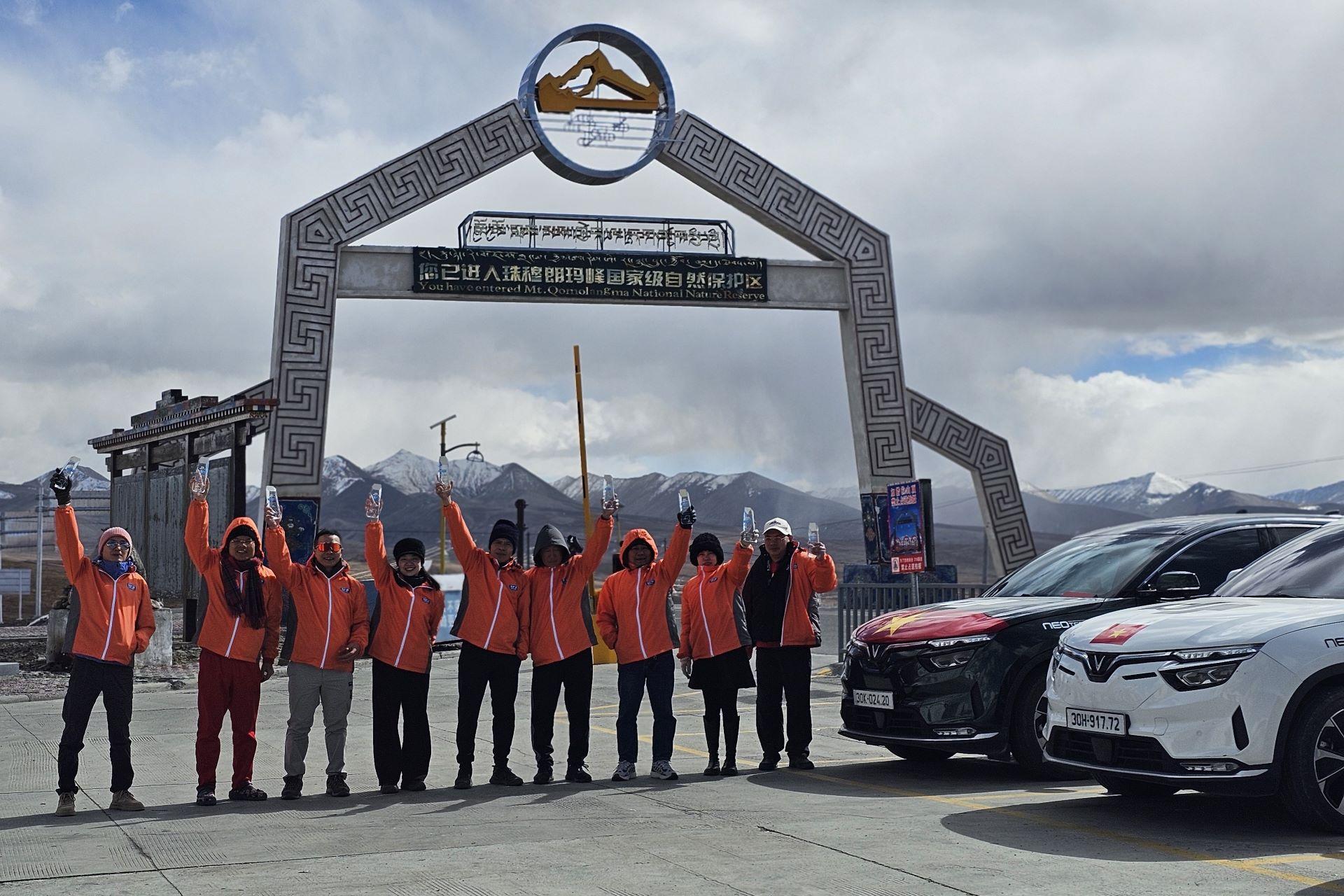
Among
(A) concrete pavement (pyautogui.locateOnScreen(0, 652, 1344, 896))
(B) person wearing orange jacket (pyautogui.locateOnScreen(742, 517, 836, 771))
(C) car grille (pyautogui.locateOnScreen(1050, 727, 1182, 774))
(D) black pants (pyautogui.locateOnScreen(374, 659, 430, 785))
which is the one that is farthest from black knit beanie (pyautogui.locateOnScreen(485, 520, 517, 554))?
(C) car grille (pyautogui.locateOnScreen(1050, 727, 1182, 774))

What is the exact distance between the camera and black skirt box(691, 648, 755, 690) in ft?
33.0

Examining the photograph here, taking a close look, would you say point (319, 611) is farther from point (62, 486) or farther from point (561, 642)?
point (62, 486)

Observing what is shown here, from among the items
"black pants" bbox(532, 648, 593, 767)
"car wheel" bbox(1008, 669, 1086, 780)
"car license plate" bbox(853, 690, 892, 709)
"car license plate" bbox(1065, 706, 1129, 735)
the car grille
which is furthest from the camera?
"black pants" bbox(532, 648, 593, 767)

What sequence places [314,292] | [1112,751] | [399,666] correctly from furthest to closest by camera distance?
[314,292], [399,666], [1112,751]

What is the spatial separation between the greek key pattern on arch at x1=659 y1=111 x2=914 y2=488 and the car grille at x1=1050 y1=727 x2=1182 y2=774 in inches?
652

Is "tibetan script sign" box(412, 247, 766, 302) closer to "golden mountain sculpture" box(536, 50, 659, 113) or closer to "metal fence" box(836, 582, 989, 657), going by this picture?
"golden mountain sculpture" box(536, 50, 659, 113)

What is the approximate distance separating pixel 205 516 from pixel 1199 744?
5.71 m

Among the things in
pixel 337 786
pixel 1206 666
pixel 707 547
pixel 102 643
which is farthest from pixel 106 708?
pixel 1206 666

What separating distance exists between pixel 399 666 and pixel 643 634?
162 cm

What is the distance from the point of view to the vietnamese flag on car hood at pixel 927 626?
29.9ft

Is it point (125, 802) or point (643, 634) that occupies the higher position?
point (643, 634)

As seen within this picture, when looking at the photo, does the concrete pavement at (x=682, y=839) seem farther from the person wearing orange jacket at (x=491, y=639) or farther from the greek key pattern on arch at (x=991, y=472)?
the greek key pattern on arch at (x=991, y=472)

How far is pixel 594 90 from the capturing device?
22.9 meters

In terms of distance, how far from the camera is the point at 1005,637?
9062mm
